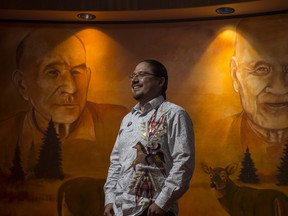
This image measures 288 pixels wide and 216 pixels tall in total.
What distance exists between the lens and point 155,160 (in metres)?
3.59

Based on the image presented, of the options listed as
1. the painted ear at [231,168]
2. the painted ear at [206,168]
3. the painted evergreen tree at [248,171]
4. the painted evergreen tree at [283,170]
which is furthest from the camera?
the painted ear at [206,168]

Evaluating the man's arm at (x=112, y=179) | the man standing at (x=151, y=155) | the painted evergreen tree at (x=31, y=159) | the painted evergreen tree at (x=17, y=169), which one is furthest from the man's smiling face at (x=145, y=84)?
the painted evergreen tree at (x=17, y=169)

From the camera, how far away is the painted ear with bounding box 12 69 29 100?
7.84 m

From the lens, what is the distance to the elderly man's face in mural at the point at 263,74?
711 cm

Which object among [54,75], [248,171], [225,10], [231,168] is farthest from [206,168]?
[54,75]

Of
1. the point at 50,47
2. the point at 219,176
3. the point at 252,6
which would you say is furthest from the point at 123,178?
the point at 50,47

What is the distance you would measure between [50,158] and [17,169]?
0.52 metres

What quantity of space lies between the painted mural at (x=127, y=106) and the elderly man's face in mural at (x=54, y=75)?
0.02 metres

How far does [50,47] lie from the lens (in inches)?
313

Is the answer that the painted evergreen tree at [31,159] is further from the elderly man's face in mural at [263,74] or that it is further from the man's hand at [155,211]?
the man's hand at [155,211]

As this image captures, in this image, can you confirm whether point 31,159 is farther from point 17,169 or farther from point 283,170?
point 283,170

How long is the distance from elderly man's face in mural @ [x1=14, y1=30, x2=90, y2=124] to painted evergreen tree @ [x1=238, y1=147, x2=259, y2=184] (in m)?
2.53

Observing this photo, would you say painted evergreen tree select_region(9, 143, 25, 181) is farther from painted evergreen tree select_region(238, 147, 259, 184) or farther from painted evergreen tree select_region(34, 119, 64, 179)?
painted evergreen tree select_region(238, 147, 259, 184)

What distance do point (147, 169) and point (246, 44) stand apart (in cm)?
431
